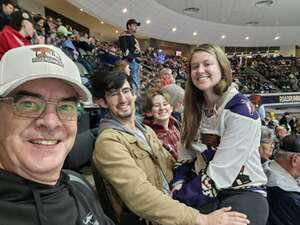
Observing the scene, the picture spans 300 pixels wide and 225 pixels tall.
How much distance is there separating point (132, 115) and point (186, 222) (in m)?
0.66

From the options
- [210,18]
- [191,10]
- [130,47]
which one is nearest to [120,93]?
[130,47]

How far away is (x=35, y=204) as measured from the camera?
872 mm

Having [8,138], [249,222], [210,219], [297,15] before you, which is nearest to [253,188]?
[249,222]

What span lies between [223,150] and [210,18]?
1865 cm

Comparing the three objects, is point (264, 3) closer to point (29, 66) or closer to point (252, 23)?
point (252, 23)

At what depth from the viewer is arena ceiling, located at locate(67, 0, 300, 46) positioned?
14.3 m

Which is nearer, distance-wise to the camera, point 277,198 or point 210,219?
point 210,219

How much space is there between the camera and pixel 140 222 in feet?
5.26

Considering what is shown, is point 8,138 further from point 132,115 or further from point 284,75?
point 284,75

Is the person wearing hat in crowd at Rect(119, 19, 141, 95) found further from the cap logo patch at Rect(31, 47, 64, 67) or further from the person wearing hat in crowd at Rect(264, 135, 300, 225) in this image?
the cap logo patch at Rect(31, 47, 64, 67)

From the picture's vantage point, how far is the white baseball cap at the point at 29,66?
0.86 meters

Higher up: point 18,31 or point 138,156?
point 18,31

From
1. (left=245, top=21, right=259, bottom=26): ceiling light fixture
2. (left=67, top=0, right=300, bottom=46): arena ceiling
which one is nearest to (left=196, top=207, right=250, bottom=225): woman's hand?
(left=67, top=0, right=300, bottom=46): arena ceiling

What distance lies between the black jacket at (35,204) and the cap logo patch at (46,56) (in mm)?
307
